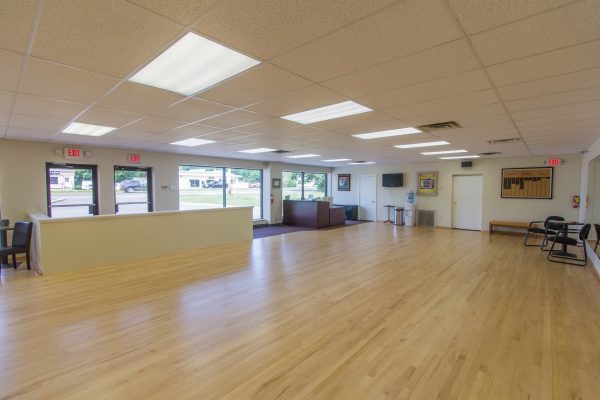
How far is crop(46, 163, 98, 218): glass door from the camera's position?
6367 mm

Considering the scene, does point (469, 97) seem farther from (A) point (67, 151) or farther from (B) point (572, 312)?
(A) point (67, 151)

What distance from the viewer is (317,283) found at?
420 centimetres

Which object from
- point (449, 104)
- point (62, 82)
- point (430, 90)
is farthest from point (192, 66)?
point (449, 104)

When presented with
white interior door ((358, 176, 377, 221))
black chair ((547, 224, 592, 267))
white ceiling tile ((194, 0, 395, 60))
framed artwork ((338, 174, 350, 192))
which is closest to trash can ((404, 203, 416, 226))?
white interior door ((358, 176, 377, 221))

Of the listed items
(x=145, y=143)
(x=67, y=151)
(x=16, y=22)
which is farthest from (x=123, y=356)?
(x=67, y=151)

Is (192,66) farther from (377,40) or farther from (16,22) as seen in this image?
(377,40)

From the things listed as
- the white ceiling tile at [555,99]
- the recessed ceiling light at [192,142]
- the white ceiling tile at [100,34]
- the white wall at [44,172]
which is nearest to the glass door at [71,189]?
the white wall at [44,172]

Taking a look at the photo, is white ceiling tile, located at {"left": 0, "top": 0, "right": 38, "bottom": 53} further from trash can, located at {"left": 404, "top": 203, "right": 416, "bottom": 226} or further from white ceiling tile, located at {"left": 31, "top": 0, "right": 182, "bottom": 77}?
trash can, located at {"left": 404, "top": 203, "right": 416, "bottom": 226}

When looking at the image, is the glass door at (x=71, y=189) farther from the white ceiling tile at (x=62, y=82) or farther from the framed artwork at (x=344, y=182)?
the framed artwork at (x=344, y=182)

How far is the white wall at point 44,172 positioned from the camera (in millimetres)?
5805

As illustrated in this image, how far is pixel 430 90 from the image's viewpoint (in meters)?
2.79

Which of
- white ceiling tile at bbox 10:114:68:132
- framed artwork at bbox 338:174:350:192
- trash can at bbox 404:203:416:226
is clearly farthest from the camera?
framed artwork at bbox 338:174:350:192

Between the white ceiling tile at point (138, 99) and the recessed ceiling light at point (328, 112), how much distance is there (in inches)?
59.0

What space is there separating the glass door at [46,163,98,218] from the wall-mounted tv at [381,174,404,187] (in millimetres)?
9628
